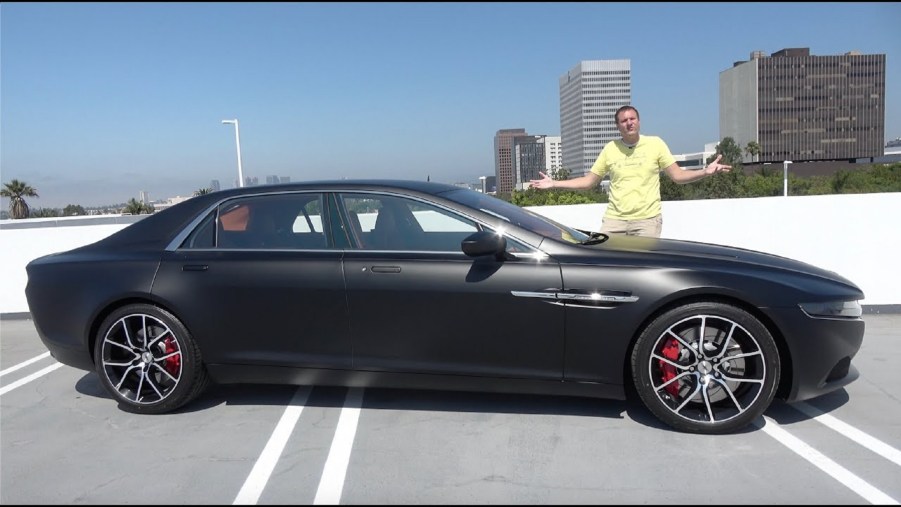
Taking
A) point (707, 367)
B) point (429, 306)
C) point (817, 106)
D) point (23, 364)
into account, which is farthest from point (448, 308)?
point (817, 106)

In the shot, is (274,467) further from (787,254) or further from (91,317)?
(787,254)

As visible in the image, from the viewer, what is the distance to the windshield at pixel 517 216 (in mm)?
3879

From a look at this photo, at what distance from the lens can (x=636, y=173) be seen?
5.25 m

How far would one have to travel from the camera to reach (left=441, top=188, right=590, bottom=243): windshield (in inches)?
153

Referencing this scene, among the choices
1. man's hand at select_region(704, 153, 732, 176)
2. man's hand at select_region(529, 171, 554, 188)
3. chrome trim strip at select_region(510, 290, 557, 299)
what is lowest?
chrome trim strip at select_region(510, 290, 557, 299)

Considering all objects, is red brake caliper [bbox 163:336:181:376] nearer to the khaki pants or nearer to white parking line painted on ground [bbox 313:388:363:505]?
white parking line painted on ground [bbox 313:388:363:505]

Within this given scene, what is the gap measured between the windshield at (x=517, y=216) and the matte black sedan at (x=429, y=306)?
0.08 feet

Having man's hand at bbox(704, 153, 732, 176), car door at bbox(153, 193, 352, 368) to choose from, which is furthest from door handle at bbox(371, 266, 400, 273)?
man's hand at bbox(704, 153, 732, 176)

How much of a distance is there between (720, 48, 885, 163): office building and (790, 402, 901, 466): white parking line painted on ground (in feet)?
494

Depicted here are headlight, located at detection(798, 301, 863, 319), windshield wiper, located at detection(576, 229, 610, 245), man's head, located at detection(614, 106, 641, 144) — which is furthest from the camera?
man's head, located at detection(614, 106, 641, 144)

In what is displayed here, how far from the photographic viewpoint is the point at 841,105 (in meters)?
139

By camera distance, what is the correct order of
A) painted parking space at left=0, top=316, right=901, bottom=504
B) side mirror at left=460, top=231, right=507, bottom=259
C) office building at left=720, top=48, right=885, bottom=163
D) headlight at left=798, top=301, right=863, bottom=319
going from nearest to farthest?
painted parking space at left=0, top=316, right=901, bottom=504, headlight at left=798, top=301, right=863, bottom=319, side mirror at left=460, top=231, right=507, bottom=259, office building at left=720, top=48, right=885, bottom=163

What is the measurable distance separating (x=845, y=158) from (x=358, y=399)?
526ft

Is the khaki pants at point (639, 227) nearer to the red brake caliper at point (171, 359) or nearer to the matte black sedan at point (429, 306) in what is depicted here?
the matte black sedan at point (429, 306)
